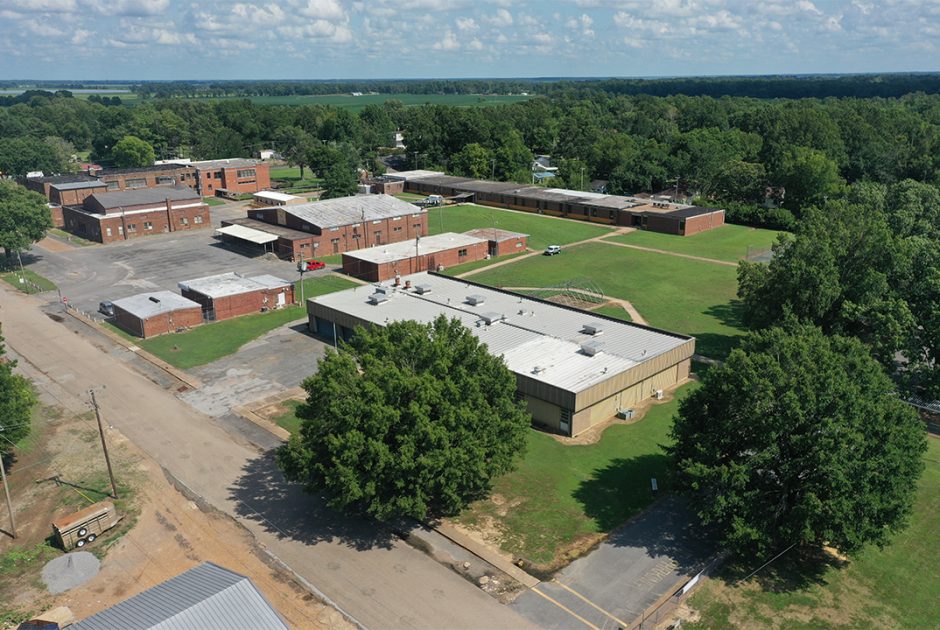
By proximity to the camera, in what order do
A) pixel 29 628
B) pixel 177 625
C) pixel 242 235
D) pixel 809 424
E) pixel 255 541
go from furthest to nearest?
pixel 242 235
pixel 255 541
pixel 809 424
pixel 29 628
pixel 177 625

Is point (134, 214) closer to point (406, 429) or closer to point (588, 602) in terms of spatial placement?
point (406, 429)

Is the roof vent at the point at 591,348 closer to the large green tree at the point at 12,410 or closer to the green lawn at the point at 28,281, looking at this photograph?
the large green tree at the point at 12,410

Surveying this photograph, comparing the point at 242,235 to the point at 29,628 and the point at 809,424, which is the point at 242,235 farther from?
the point at 809,424

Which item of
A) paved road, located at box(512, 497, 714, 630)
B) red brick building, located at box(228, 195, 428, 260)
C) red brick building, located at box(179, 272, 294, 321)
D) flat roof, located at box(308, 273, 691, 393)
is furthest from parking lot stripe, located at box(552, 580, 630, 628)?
red brick building, located at box(228, 195, 428, 260)

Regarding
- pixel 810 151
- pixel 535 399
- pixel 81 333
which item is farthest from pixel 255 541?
pixel 810 151

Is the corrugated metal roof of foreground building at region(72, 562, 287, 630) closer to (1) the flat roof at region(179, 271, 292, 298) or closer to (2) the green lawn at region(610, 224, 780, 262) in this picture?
(1) the flat roof at region(179, 271, 292, 298)

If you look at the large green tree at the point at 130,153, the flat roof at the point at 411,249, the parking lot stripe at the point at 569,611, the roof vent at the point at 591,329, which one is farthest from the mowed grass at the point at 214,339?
the large green tree at the point at 130,153

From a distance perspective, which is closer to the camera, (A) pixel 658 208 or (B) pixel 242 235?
(B) pixel 242 235
